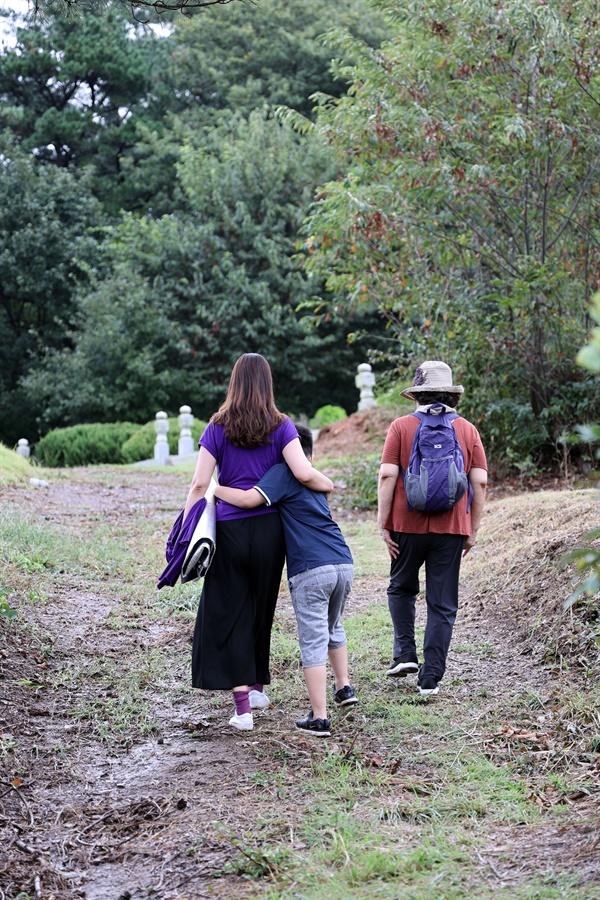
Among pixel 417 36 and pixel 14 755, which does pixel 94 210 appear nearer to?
pixel 417 36

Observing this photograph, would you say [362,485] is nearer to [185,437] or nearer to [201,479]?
[201,479]

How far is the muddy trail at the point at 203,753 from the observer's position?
333cm

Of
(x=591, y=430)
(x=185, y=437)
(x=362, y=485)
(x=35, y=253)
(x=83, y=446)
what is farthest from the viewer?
(x=35, y=253)

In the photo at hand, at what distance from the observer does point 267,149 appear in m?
27.4

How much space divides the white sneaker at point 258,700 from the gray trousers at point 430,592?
762 mm

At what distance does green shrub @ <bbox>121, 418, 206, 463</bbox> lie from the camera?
2342 centimetres

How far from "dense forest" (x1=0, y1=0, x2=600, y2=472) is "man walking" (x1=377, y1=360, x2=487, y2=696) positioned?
2.70 m

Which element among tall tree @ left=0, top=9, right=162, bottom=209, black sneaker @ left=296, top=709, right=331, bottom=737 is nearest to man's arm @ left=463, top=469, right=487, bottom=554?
black sneaker @ left=296, top=709, right=331, bottom=737

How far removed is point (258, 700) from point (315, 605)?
0.73m

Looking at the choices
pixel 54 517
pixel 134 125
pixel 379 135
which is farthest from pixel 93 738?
pixel 134 125

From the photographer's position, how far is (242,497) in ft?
15.1

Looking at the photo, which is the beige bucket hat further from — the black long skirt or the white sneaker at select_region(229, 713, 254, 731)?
the white sneaker at select_region(229, 713, 254, 731)

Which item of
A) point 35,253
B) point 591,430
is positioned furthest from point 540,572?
point 35,253

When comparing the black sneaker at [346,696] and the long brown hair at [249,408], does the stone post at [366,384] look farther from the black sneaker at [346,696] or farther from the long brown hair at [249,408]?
the long brown hair at [249,408]
